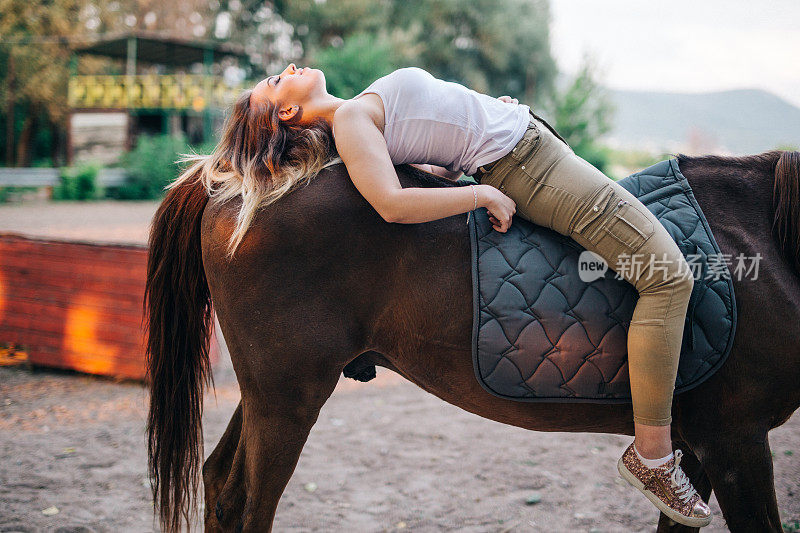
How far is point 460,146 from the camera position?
79.7 inches

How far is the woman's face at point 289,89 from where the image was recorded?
6.73 feet

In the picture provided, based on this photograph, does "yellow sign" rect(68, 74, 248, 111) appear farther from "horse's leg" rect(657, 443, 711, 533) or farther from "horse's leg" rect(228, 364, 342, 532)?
"horse's leg" rect(657, 443, 711, 533)

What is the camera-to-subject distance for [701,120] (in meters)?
53.5

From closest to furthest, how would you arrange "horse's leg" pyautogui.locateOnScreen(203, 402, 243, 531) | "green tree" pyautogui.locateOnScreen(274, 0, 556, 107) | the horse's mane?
the horse's mane → "horse's leg" pyautogui.locateOnScreen(203, 402, 243, 531) → "green tree" pyautogui.locateOnScreen(274, 0, 556, 107)

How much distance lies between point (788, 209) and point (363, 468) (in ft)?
9.68

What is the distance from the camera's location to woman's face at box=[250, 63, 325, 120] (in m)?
2.05

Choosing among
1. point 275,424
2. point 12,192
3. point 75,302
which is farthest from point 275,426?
point 12,192

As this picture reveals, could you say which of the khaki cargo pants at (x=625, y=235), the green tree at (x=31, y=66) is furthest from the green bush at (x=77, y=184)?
the khaki cargo pants at (x=625, y=235)

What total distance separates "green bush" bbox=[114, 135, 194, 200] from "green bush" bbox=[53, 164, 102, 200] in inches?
45.2

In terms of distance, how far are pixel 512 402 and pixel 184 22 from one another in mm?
37800

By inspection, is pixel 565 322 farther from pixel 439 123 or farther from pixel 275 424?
pixel 275 424

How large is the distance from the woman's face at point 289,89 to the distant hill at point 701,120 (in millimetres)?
26164

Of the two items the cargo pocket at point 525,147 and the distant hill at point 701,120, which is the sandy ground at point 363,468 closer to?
the cargo pocket at point 525,147

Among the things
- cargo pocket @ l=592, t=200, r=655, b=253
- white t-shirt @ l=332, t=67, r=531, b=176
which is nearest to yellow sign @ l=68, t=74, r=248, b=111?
white t-shirt @ l=332, t=67, r=531, b=176
